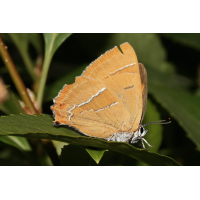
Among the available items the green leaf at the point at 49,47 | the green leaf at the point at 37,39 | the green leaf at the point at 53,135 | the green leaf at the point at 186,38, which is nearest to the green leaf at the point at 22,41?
the green leaf at the point at 37,39

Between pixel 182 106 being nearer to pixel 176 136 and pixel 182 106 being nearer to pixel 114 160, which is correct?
pixel 176 136

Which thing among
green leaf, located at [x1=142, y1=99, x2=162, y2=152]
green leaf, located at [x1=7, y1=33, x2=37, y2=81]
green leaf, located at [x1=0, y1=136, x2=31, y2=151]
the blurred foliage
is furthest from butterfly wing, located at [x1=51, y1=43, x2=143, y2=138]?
green leaf, located at [x1=7, y1=33, x2=37, y2=81]

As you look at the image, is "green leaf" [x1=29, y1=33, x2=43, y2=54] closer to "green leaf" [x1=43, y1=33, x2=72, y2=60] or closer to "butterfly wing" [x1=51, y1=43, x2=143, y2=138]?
"green leaf" [x1=43, y1=33, x2=72, y2=60]

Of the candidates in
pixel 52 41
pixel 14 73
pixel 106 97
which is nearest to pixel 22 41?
pixel 52 41

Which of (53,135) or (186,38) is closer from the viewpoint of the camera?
(53,135)

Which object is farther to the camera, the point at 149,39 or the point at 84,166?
the point at 149,39

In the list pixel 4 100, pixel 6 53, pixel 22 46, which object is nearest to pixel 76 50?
pixel 22 46

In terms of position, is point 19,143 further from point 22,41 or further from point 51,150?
point 22,41
